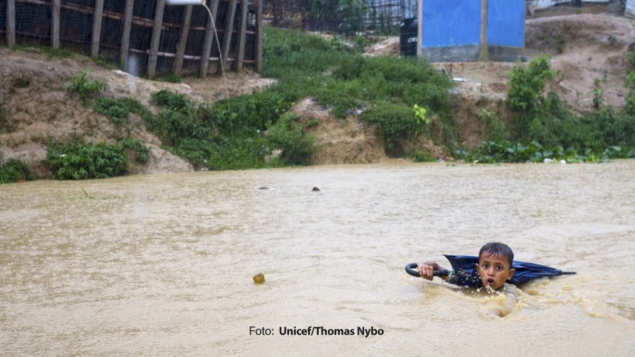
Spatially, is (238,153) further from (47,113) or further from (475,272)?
(475,272)

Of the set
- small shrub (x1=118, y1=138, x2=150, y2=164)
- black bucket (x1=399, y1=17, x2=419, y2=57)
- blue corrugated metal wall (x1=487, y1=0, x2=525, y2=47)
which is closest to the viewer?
small shrub (x1=118, y1=138, x2=150, y2=164)

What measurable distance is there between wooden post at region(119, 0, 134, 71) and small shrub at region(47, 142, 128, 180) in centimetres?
284

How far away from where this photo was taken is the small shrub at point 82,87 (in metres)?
11.9

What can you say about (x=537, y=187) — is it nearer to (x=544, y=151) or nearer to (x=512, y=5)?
(x=544, y=151)

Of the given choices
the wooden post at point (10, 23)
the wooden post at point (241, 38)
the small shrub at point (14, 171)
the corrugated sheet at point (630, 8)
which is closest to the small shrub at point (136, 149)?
the small shrub at point (14, 171)

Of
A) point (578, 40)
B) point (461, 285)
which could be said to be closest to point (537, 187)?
point (461, 285)

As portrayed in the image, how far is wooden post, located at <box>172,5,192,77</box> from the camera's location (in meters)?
14.3

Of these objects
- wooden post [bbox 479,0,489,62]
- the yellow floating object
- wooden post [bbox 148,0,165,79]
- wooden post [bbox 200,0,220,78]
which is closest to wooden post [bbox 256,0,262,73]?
wooden post [bbox 200,0,220,78]

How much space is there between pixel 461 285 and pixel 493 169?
807cm

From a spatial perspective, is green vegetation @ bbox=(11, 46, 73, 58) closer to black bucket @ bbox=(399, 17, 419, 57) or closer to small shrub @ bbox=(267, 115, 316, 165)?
small shrub @ bbox=(267, 115, 316, 165)

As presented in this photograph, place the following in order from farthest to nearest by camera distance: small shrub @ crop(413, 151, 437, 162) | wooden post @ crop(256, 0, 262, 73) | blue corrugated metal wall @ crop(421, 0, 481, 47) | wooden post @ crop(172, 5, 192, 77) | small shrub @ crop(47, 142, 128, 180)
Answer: blue corrugated metal wall @ crop(421, 0, 481, 47)
wooden post @ crop(256, 0, 262, 73)
wooden post @ crop(172, 5, 192, 77)
small shrub @ crop(413, 151, 437, 162)
small shrub @ crop(47, 142, 128, 180)

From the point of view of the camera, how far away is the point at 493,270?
405cm

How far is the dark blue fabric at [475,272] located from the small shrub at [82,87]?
354 inches

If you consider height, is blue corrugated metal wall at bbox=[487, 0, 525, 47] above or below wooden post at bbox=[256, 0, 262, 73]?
above
